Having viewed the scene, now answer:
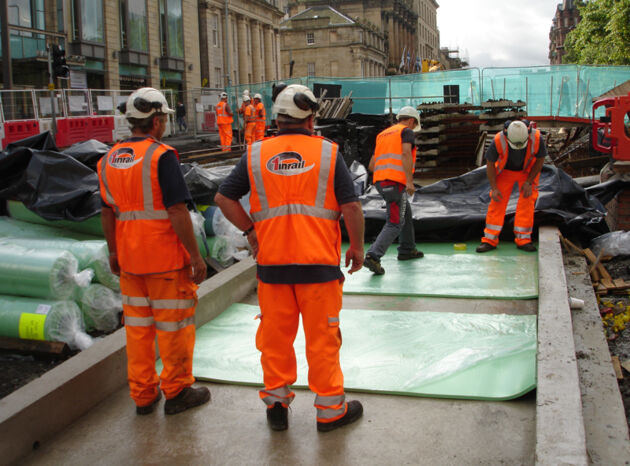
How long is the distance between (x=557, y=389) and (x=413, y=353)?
4.31 feet

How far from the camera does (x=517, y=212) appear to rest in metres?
7.95

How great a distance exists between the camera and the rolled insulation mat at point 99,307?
212 inches

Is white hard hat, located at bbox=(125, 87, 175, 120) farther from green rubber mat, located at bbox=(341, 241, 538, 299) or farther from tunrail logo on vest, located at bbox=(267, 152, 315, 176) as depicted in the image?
green rubber mat, located at bbox=(341, 241, 538, 299)

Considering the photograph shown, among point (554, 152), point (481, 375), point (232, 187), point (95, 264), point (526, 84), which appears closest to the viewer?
point (232, 187)

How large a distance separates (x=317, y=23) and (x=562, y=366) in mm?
78974

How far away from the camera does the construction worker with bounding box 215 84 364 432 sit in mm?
3463

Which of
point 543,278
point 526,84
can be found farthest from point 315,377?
point 526,84

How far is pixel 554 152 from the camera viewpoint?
66.7 ft

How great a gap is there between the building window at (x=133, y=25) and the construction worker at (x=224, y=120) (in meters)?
16.9

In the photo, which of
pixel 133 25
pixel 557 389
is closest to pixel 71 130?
A: pixel 133 25

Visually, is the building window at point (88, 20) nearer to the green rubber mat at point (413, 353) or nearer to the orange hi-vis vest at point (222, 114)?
the orange hi-vis vest at point (222, 114)

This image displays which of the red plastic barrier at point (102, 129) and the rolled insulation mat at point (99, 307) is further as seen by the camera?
the red plastic barrier at point (102, 129)

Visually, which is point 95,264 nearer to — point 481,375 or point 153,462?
point 153,462

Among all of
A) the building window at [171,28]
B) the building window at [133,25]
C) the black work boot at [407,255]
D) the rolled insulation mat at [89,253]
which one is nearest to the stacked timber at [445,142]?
the black work boot at [407,255]
